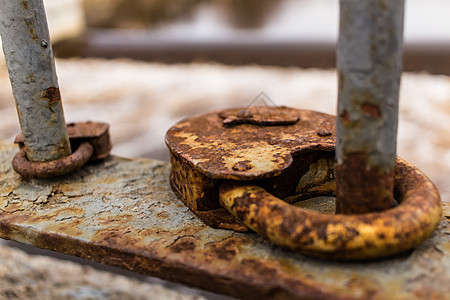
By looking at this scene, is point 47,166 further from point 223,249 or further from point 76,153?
point 223,249

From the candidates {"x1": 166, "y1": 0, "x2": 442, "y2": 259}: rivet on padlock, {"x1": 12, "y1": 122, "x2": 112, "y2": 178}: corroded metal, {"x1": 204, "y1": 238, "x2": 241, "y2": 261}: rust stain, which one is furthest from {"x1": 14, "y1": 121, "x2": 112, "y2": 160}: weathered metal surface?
{"x1": 204, "y1": 238, "x2": 241, "y2": 261}: rust stain

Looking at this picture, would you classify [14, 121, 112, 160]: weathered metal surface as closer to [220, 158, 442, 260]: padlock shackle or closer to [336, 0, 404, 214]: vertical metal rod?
[220, 158, 442, 260]: padlock shackle

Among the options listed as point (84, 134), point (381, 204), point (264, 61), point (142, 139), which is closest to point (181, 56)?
point (264, 61)

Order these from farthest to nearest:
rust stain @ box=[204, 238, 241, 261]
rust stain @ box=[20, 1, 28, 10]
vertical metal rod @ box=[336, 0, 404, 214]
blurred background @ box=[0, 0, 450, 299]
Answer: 1. blurred background @ box=[0, 0, 450, 299]
2. rust stain @ box=[20, 1, 28, 10]
3. rust stain @ box=[204, 238, 241, 261]
4. vertical metal rod @ box=[336, 0, 404, 214]

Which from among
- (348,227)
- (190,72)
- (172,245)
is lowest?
(190,72)

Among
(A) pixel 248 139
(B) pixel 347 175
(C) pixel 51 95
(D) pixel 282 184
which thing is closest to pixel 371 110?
(B) pixel 347 175

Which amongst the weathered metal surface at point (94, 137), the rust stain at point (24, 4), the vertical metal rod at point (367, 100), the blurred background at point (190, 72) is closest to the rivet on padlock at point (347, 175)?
the vertical metal rod at point (367, 100)

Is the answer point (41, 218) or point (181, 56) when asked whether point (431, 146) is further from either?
point (181, 56)
